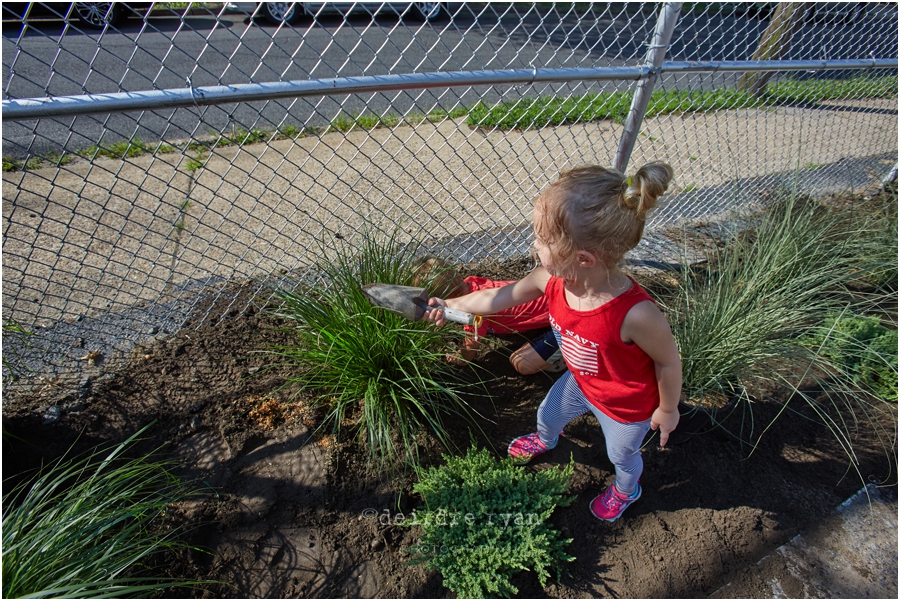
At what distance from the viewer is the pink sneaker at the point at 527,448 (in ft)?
7.08

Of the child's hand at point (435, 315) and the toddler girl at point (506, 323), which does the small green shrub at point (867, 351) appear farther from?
the child's hand at point (435, 315)

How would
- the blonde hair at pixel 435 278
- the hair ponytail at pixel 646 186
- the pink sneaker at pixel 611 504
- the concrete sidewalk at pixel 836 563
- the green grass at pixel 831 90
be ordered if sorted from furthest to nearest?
the green grass at pixel 831 90 < the blonde hair at pixel 435 278 < the pink sneaker at pixel 611 504 < the concrete sidewalk at pixel 836 563 < the hair ponytail at pixel 646 186

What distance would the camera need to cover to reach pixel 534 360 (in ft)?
7.97

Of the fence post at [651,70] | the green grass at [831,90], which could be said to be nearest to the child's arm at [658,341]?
the fence post at [651,70]

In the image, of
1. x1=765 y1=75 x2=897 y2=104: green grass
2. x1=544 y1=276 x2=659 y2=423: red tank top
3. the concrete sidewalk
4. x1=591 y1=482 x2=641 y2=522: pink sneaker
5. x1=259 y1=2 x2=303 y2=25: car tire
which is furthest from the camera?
x1=765 y1=75 x2=897 y2=104: green grass

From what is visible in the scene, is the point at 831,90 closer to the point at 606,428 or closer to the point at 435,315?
the point at 606,428

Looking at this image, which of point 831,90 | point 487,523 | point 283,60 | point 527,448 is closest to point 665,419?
point 527,448

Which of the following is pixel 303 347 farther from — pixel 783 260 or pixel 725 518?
pixel 783 260

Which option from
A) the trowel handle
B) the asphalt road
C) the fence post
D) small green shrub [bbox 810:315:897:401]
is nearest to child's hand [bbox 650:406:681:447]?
the trowel handle

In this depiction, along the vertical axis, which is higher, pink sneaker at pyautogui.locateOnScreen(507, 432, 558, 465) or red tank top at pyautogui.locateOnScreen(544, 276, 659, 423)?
red tank top at pyautogui.locateOnScreen(544, 276, 659, 423)

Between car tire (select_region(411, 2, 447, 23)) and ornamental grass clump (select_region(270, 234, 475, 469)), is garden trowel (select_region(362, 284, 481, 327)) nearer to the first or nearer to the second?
ornamental grass clump (select_region(270, 234, 475, 469))

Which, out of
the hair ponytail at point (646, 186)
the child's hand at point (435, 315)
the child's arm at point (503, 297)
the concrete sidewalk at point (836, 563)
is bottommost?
the concrete sidewalk at point (836, 563)

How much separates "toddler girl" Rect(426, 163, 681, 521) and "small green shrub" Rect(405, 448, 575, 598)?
0.27 meters

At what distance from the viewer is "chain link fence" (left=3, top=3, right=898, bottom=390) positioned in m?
2.19
